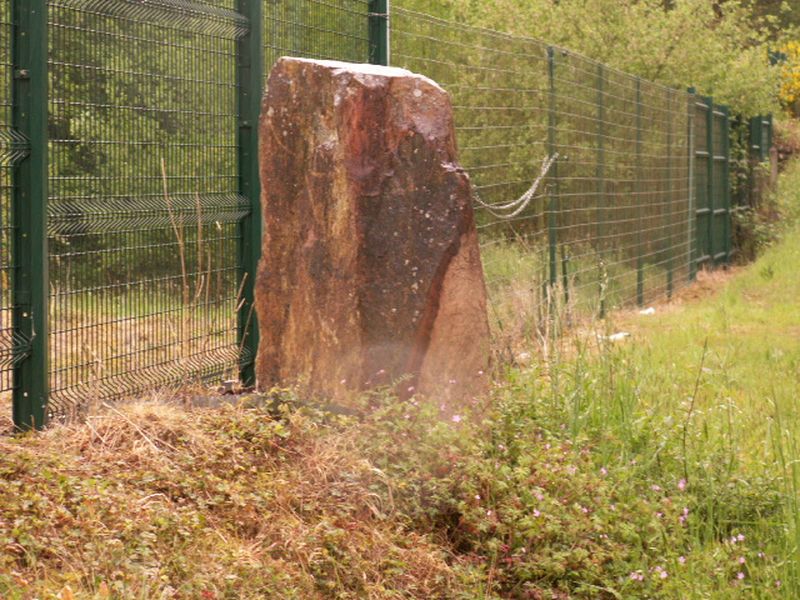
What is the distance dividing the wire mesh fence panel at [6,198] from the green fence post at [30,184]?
24 millimetres

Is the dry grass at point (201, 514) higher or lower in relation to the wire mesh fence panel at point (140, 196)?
lower

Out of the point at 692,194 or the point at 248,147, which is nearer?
the point at 248,147

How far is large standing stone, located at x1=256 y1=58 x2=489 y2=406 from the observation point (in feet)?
20.0

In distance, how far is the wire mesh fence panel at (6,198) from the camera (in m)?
5.73

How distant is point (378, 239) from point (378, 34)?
304 cm

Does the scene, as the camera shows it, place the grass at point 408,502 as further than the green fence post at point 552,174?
No

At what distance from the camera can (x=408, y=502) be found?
5375mm

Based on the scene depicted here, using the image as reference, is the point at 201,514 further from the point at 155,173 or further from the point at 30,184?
the point at 155,173

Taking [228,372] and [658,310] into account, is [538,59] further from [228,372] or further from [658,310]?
[228,372]

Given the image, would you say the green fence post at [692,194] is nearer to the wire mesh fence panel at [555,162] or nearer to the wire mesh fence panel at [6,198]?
the wire mesh fence panel at [555,162]

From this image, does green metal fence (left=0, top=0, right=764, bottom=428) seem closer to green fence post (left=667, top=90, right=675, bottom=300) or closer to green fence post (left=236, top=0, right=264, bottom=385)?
green fence post (left=236, top=0, right=264, bottom=385)

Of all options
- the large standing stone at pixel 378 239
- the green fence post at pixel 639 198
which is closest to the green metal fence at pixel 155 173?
the large standing stone at pixel 378 239

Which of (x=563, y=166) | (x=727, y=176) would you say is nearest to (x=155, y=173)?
(x=563, y=166)

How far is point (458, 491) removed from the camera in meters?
5.47
